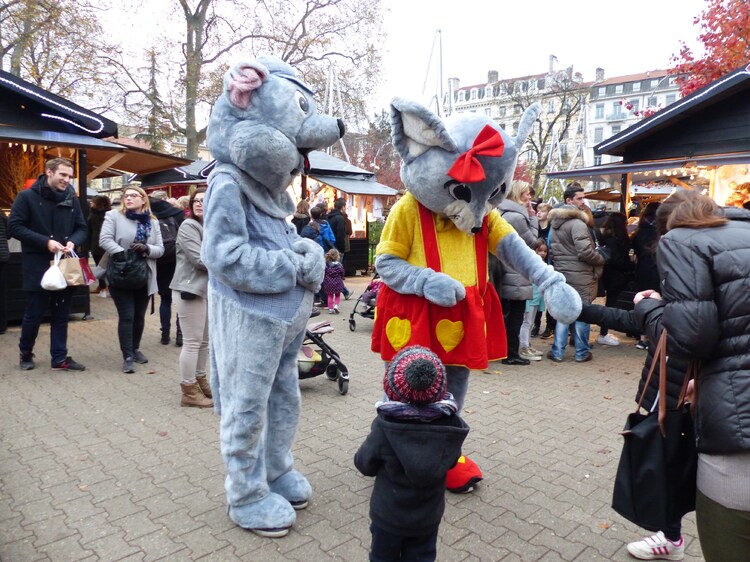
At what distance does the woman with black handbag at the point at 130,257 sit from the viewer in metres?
5.93

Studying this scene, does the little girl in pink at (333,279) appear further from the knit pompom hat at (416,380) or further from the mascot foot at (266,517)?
the knit pompom hat at (416,380)

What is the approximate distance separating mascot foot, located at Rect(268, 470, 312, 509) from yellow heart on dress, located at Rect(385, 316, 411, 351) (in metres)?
1.01

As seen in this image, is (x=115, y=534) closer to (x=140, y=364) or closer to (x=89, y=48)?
(x=140, y=364)

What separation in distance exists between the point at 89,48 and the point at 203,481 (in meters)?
22.5

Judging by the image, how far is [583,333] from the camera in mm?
7211

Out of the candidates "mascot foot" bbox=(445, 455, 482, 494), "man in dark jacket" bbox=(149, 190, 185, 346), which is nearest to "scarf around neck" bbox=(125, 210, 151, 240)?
"man in dark jacket" bbox=(149, 190, 185, 346)

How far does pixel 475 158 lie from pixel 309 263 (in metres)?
1.08

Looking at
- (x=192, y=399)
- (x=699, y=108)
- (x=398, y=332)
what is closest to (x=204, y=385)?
(x=192, y=399)

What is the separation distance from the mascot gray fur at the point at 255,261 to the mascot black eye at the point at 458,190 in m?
0.69

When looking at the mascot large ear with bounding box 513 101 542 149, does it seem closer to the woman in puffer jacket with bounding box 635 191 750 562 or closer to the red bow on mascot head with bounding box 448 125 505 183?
the red bow on mascot head with bounding box 448 125 505 183

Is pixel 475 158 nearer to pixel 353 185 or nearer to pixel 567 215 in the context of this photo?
pixel 567 215

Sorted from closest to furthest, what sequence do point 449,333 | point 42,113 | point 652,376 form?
point 652,376 < point 449,333 < point 42,113

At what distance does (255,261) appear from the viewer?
2730 millimetres

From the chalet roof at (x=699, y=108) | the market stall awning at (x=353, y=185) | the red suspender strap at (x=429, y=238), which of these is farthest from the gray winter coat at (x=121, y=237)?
the market stall awning at (x=353, y=185)
